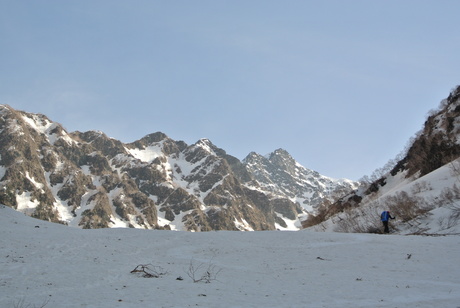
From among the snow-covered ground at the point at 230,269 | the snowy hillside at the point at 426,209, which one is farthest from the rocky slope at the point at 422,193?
the snow-covered ground at the point at 230,269

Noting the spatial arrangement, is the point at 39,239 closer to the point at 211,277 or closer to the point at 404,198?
the point at 211,277

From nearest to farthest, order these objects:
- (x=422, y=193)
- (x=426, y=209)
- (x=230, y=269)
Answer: (x=230, y=269) → (x=426, y=209) → (x=422, y=193)

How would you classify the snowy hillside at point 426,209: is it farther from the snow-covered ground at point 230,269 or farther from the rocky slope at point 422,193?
the snow-covered ground at point 230,269

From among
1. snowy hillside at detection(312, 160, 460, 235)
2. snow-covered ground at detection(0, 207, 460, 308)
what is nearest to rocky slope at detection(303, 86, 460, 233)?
snowy hillside at detection(312, 160, 460, 235)

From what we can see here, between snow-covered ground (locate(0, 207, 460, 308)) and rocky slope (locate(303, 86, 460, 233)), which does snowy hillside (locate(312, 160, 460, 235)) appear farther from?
snow-covered ground (locate(0, 207, 460, 308))

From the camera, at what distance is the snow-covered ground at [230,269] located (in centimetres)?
1246

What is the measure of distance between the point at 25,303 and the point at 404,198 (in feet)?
131

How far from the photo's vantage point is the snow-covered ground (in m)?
12.5

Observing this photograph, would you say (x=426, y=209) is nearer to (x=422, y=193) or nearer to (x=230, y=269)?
(x=422, y=193)

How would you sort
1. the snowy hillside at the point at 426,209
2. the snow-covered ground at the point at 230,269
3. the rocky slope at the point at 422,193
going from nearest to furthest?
1. the snow-covered ground at the point at 230,269
2. the snowy hillside at the point at 426,209
3. the rocky slope at the point at 422,193

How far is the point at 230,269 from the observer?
1925 cm

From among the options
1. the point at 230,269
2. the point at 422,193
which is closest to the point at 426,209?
the point at 422,193

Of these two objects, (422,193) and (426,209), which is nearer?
(426,209)

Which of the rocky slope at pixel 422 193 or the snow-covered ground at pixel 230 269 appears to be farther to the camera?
the rocky slope at pixel 422 193
